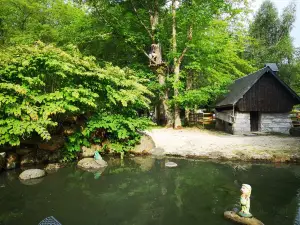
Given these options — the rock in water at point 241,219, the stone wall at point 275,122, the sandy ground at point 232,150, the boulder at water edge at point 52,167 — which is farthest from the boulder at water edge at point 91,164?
the stone wall at point 275,122

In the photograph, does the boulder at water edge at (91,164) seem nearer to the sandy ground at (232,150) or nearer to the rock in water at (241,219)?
the sandy ground at (232,150)

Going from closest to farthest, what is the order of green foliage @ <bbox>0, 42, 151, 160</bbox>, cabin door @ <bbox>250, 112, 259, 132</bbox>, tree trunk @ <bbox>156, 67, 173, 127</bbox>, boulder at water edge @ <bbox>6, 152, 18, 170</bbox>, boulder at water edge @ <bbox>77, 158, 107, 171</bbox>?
green foliage @ <bbox>0, 42, 151, 160</bbox> → boulder at water edge @ <bbox>6, 152, 18, 170</bbox> → boulder at water edge @ <bbox>77, 158, 107, 171</bbox> → cabin door @ <bbox>250, 112, 259, 132</bbox> → tree trunk @ <bbox>156, 67, 173, 127</bbox>

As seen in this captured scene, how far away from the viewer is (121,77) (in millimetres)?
11414

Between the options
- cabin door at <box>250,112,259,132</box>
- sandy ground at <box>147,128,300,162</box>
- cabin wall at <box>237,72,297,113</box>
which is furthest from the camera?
cabin door at <box>250,112,259,132</box>

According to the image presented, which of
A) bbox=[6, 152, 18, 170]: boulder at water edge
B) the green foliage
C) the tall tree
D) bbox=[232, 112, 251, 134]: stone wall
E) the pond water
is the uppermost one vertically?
the tall tree

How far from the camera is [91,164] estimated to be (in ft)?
32.8

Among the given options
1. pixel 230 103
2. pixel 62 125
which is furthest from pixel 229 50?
pixel 62 125

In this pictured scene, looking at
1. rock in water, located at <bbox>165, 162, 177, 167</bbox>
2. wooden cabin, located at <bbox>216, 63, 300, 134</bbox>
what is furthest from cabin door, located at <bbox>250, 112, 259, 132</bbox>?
rock in water, located at <bbox>165, 162, 177, 167</bbox>

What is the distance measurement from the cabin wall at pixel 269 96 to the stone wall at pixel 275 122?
496 mm

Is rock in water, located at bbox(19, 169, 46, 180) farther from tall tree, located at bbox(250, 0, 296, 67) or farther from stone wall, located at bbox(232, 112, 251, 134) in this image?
tall tree, located at bbox(250, 0, 296, 67)

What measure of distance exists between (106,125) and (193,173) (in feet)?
16.1

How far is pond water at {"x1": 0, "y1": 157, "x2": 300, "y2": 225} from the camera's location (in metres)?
5.57

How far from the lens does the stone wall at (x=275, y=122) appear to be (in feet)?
61.7

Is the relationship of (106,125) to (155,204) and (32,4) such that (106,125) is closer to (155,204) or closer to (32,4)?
(155,204)
